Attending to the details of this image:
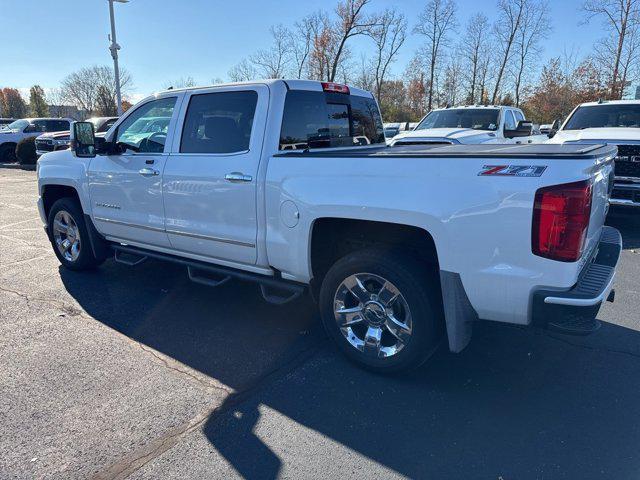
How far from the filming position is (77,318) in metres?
4.46

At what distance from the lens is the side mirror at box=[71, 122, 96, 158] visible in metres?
4.98

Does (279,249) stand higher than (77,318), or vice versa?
(279,249)

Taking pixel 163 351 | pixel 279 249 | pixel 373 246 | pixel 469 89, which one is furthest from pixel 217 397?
pixel 469 89

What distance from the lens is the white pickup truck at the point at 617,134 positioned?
23.9 ft

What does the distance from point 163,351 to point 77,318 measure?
1.17m

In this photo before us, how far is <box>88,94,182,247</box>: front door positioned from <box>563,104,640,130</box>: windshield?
8.01m

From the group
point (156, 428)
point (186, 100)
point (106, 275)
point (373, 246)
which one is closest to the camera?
point (156, 428)

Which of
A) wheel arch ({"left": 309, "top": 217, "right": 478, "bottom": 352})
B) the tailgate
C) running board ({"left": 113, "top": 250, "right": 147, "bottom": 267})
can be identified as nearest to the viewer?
the tailgate

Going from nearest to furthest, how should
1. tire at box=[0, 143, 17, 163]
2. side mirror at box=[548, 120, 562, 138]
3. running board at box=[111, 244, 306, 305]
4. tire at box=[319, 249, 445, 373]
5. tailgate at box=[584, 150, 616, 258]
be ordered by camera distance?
tailgate at box=[584, 150, 616, 258]
tire at box=[319, 249, 445, 373]
running board at box=[111, 244, 306, 305]
side mirror at box=[548, 120, 562, 138]
tire at box=[0, 143, 17, 163]

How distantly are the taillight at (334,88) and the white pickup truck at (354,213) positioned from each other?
2 centimetres

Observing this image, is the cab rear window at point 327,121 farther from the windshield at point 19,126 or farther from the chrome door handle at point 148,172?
the windshield at point 19,126

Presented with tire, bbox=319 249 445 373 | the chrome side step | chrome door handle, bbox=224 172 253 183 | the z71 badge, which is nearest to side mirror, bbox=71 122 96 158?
the chrome side step

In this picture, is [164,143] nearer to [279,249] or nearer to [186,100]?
[186,100]

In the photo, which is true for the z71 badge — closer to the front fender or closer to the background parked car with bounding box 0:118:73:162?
the front fender
